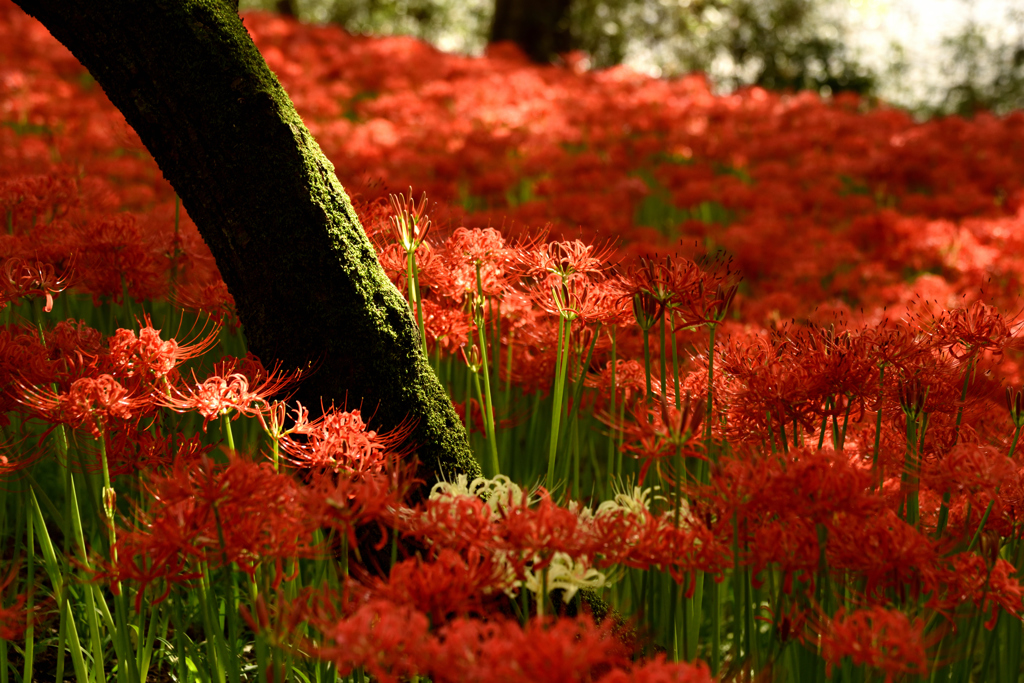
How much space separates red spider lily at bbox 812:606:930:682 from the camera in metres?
1.20

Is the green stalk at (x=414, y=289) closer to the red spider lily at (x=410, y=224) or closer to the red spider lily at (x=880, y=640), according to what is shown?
the red spider lily at (x=410, y=224)

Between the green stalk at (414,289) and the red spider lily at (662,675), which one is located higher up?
the green stalk at (414,289)

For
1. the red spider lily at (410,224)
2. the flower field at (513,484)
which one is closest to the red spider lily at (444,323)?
the flower field at (513,484)

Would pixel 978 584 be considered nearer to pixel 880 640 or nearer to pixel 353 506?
pixel 880 640

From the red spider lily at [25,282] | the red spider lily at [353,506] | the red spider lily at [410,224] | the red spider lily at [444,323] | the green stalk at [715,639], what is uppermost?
the red spider lily at [410,224]

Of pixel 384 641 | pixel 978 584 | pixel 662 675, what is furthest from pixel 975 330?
pixel 384 641

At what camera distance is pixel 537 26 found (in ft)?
39.1

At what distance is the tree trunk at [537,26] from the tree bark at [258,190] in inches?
412

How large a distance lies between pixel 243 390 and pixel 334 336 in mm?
420

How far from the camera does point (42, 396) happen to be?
1633 millimetres

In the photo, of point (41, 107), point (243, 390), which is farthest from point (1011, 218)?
point (41, 107)

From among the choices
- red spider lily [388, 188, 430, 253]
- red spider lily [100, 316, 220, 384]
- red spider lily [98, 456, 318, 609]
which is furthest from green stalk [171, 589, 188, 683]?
red spider lily [388, 188, 430, 253]

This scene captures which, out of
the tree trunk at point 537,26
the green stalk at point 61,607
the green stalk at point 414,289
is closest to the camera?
the green stalk at point 61,607

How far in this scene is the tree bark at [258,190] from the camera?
1.91 meters
